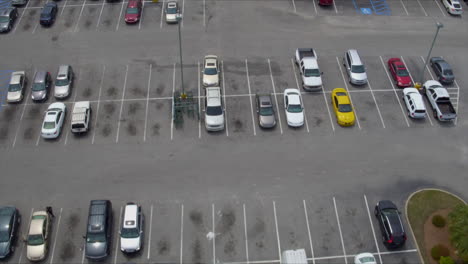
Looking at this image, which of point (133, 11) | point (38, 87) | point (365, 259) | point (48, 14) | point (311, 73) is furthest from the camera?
point (133, 11)

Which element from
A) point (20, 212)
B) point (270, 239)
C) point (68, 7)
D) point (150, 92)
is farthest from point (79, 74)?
point (270, 239)

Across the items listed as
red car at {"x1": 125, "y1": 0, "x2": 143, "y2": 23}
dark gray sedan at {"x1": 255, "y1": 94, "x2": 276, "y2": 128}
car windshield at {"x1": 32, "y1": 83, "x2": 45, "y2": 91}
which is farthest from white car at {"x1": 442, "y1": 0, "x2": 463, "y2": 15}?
car windshield at {"x1": 32, "y1": 83, "x2": 45, "y2": 91}

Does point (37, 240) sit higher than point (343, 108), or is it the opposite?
point (343, 108)

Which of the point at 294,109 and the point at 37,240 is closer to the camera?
the point at 37,240

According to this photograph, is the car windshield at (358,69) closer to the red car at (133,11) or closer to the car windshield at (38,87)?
the red car at (133,11)

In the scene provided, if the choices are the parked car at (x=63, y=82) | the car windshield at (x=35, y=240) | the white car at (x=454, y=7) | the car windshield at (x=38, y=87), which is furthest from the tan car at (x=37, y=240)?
the white car at (x=454, y=7)

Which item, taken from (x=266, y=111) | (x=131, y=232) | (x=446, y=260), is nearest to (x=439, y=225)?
(x=446, y=260)

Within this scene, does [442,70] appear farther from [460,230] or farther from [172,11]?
[172,11]

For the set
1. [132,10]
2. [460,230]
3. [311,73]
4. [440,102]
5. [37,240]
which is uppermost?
[132,10]
